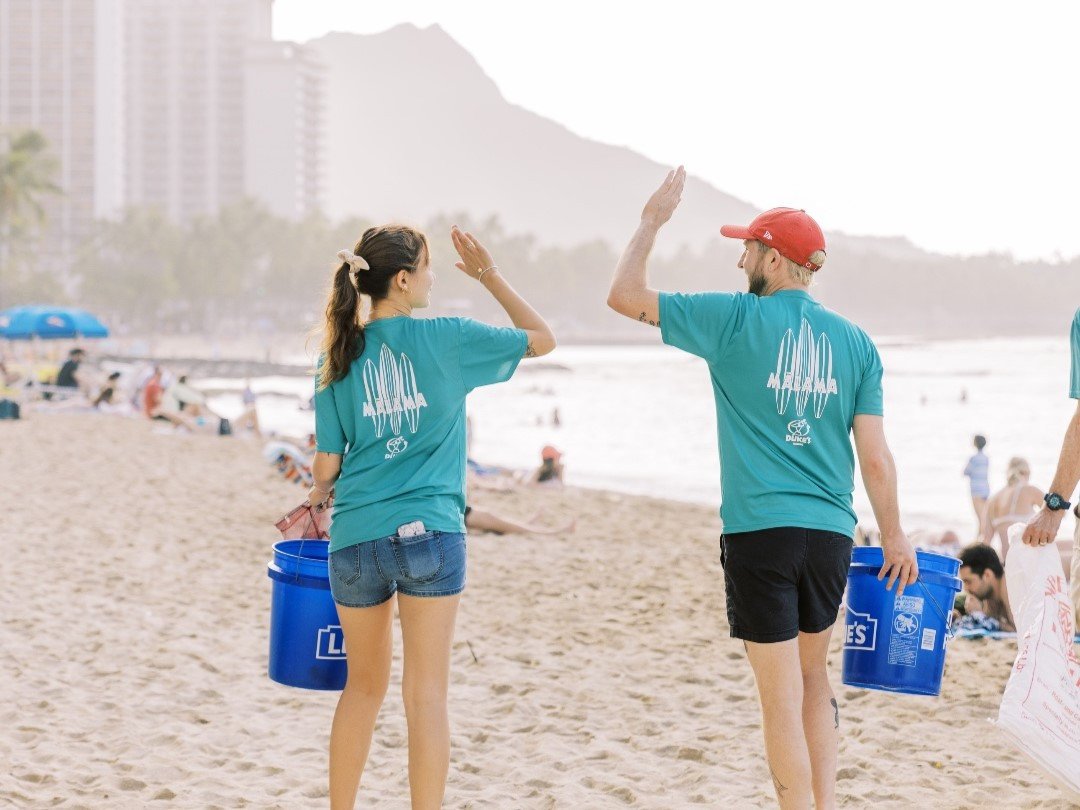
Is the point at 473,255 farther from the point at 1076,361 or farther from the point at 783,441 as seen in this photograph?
the point at 1076,361

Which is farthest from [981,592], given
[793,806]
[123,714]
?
[123,714]

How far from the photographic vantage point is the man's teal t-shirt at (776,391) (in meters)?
2.78

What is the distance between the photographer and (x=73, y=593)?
6668 millimetres

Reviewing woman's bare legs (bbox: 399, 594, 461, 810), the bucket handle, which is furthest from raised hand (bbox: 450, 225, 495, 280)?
the bucket handle

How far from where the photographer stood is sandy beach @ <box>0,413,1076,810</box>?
383 centimetres

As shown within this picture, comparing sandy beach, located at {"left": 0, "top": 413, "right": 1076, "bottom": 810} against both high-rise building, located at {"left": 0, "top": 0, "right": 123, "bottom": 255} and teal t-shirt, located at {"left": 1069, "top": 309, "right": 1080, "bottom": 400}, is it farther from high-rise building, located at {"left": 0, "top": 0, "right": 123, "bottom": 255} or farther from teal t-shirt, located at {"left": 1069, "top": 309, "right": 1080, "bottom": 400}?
high-rise building, located at {"left": 0, "top": 0, "right": 123, "bottom": 255}

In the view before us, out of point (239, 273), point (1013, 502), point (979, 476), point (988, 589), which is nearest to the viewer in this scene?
point (988, 589)

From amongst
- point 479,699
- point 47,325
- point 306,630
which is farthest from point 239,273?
point 306,630

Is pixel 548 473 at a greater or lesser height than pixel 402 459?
lesser

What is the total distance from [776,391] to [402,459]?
2.94 ft

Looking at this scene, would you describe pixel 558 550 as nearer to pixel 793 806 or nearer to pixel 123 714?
pixel 123 714

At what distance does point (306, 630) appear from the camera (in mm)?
3244

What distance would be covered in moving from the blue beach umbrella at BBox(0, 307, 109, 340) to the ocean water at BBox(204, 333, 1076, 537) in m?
5.53

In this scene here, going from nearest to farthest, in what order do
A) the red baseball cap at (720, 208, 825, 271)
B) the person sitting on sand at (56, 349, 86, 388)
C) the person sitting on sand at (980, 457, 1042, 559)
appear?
1. the red baseball cap at (720, 208, 825, 271)
2. the person sitting on sand at (980, 457, 1042, 559)
3. the person sitting on sand at (56, 349, 86, 388)
